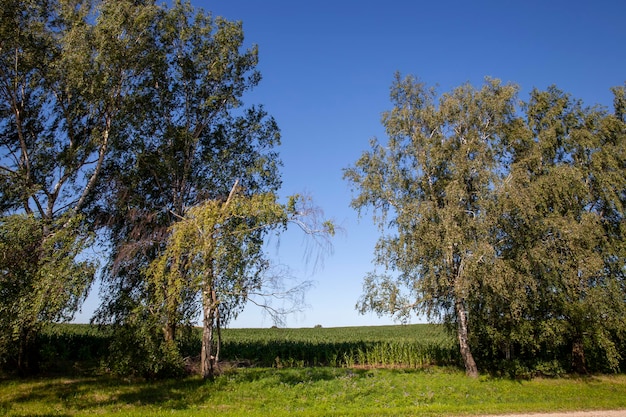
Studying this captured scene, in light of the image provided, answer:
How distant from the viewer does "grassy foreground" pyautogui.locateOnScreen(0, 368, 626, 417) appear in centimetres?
1406

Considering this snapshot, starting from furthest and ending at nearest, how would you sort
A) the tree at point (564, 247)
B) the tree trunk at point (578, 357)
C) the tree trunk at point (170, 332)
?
1. the tree trunk at point (578, 357)
2. the tree at point (564, 247)
3. the tree trunk at point (170, 332)

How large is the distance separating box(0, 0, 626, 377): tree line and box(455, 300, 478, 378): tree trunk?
0.12m

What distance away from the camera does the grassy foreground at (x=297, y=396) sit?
554 inches

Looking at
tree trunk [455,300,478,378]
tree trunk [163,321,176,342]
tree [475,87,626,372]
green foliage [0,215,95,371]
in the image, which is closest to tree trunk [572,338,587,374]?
tree [475,87,626,372]

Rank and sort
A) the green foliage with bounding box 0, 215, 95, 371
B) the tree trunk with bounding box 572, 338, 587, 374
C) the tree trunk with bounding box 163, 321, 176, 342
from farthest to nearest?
the tree trunk with bounding box 572, 338, 587, 374
the tree trunk with bounding box 163, 321, 176, 342
the green foliage with bounding box 0, 215, 95, 371

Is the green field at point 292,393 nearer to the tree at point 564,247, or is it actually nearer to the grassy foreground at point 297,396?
the grassy foreground at point 297,396

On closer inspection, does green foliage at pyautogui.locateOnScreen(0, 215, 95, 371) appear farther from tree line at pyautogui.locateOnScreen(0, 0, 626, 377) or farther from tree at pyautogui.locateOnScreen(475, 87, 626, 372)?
tree at pyautogui.locateOnScreen(475, 87, 626, 372)

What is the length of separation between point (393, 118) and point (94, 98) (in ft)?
55.5

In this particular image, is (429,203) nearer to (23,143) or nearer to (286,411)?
(286,411)

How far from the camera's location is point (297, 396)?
55.2 ft

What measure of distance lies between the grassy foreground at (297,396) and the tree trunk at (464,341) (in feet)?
4.18

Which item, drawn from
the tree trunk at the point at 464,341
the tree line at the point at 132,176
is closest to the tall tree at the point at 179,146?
the tree line at the point at 132,176

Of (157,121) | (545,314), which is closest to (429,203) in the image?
(545,314)

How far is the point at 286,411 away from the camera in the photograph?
46.1 feet
